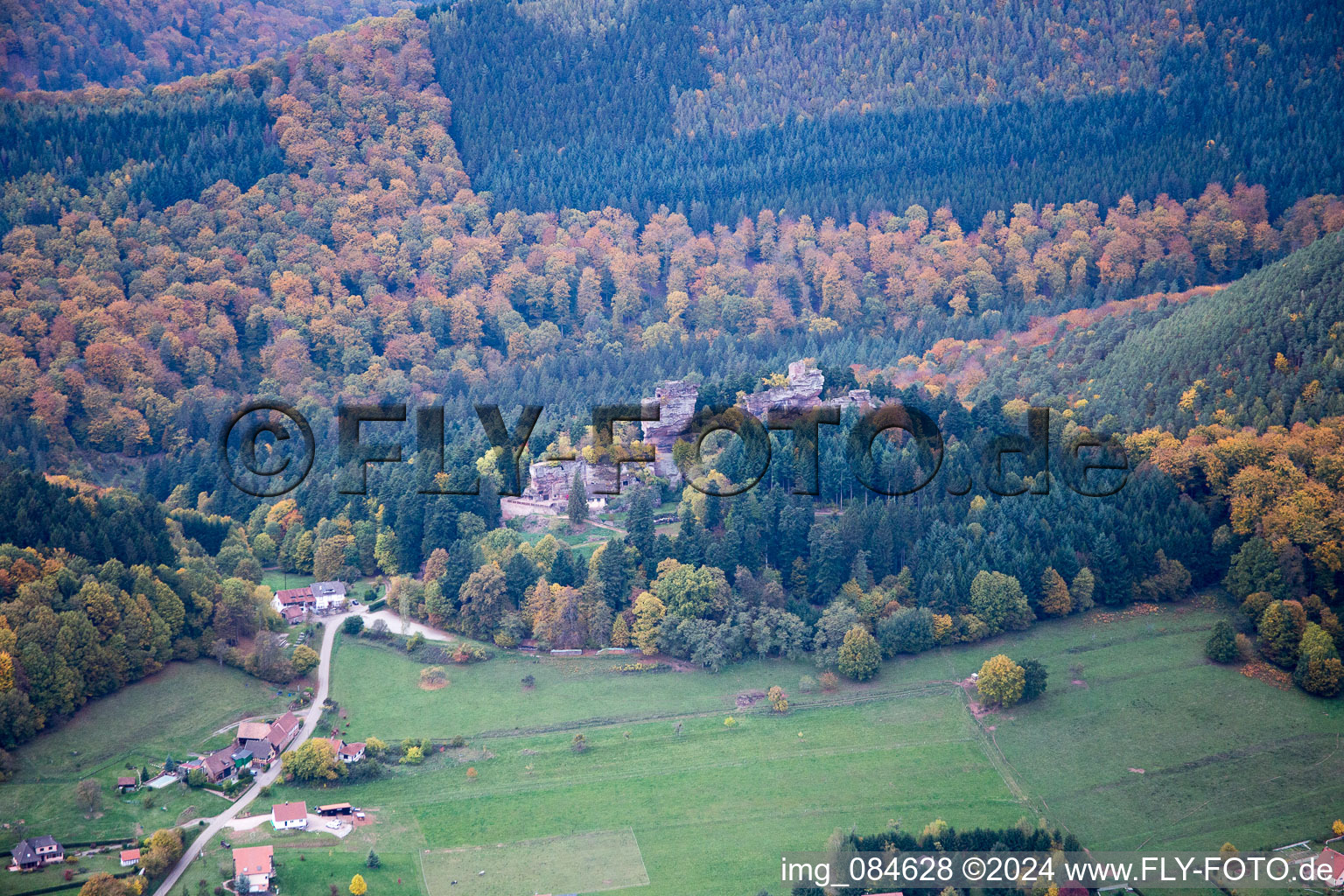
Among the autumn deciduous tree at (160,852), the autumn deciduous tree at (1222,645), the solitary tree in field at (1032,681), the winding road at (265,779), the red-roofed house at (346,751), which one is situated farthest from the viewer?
the autumn deciduous tree at (1222,645)

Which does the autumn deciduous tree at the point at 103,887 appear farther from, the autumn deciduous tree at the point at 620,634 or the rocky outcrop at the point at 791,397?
the rocky outcrop at the point at 791,397

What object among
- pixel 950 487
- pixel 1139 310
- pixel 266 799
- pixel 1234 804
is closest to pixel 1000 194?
pixel 1139 310

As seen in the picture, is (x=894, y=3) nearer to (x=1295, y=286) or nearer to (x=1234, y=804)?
(x=1295, y=286)

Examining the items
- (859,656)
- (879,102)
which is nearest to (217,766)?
(859,656)

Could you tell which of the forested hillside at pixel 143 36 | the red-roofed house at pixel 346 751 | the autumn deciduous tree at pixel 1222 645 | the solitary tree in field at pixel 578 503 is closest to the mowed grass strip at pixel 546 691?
the red-roofed house at pixel 346 751

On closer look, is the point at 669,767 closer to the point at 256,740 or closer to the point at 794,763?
the point at 794,763

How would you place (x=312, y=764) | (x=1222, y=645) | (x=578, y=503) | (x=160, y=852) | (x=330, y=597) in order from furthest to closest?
(x=578, y=503)
(x=330, y=597)
(x=1222, y=645)
(x=312, y=764)
(x=160, y=852)
